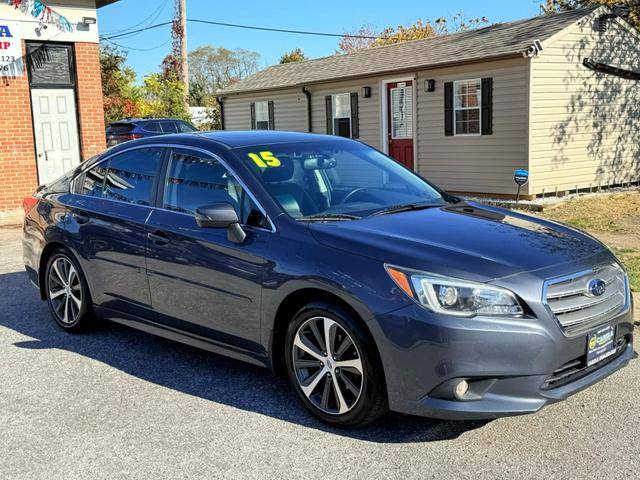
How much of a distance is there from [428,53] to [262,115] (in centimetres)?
635

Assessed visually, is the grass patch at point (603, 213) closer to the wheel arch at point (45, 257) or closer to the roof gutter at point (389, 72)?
the roof gutter at point (389, 72)

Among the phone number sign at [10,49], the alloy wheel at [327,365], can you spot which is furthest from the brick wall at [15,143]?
the alloy wheel at [327,365]

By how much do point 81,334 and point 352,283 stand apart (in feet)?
10.2

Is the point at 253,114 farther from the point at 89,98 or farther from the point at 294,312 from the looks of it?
the point at 294,312

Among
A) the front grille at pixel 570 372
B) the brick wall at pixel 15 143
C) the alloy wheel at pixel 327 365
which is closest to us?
the front grille at pixel 570 372

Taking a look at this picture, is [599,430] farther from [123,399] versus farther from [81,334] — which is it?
[81,334]

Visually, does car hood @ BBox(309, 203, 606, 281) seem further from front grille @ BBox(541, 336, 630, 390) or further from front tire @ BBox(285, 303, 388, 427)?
front grille @ BBox(541, 336, 630, 390)

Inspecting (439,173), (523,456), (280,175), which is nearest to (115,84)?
(439,173)

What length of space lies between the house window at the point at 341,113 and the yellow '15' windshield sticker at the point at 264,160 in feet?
43.6

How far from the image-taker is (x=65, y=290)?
5.77 meters

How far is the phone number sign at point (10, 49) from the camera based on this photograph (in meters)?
12.8

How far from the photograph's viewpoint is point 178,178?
4.86 metres

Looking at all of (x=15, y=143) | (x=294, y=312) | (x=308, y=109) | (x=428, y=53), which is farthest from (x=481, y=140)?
(x=294, y=312)

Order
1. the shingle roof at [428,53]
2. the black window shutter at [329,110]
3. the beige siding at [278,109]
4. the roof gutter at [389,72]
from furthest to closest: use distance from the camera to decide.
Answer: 1. the beige siding at [278,109]
2. the black window shutter at [329,110]
3. the shingle roof at [428,53]
4. the roof gutter at [389,72]
